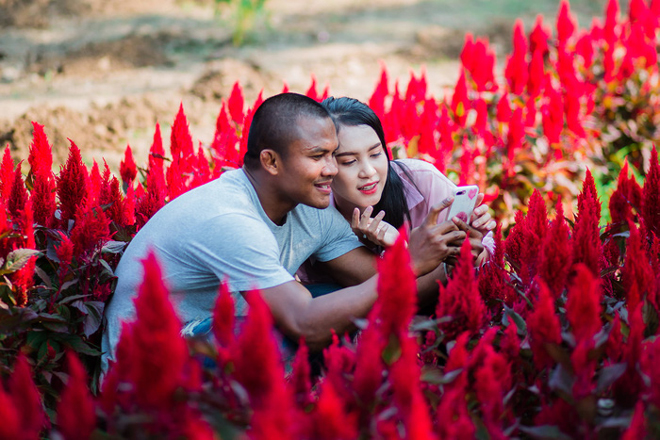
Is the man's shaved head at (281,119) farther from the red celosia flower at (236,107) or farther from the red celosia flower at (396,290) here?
the red celosia flower at (236,107)

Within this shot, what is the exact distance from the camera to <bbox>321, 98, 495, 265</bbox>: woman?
2.56 m

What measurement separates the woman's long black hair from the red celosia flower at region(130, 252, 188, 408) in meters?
1.78

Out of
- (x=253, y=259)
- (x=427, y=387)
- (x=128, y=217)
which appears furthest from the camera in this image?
(x=128, y=217)

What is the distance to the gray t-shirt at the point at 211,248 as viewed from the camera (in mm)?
2131

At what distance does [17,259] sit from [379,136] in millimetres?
1571

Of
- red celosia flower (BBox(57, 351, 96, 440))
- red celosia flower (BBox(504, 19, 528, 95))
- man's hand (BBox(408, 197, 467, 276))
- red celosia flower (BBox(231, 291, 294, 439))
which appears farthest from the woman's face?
red celosia flower (BBox(504, 19, 528, 95))

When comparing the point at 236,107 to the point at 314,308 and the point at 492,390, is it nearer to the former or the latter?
the point at 314,308

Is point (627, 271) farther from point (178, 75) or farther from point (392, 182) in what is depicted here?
point (178, 75)

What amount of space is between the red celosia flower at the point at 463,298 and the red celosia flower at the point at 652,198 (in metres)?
1.04

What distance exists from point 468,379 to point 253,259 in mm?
790

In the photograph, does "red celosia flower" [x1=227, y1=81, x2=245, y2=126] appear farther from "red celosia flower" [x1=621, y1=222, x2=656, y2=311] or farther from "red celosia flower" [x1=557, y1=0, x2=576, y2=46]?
"red celosia flower" [x1=557, y1=0, x2=576, y2=46]

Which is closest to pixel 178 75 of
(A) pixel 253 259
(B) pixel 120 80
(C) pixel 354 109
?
(B) pixel 120 80

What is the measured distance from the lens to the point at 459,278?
62.7 inches

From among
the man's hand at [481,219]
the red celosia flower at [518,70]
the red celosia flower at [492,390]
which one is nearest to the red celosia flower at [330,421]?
the red celosia flower at [492,390]
